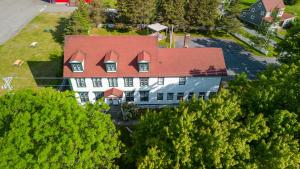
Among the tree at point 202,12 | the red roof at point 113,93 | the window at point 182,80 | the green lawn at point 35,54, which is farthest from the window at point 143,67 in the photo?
the tree at point 202,12

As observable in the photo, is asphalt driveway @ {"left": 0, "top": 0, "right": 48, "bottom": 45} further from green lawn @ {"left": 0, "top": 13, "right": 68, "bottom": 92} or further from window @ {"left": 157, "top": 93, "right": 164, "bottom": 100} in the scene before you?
window @ {"left": 157, "top": 93, "right": 164, "bottom": 100}

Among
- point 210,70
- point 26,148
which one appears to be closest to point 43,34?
point 210,70

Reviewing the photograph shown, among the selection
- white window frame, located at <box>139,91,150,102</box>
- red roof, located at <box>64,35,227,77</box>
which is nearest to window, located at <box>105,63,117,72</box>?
red roof, located at <box>64,35,227,77</box>

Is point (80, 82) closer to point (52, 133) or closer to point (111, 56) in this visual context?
point (111, 56)

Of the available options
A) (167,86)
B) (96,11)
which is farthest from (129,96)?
(96,11)

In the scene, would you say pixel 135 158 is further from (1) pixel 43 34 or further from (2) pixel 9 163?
(1) pixel 43 34
